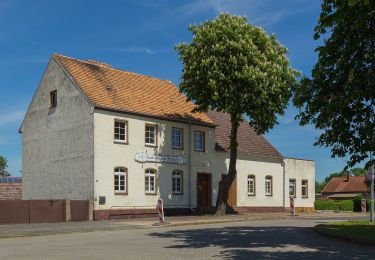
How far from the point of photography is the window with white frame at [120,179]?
98.1ft

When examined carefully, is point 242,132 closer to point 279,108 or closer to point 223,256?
point 279,108


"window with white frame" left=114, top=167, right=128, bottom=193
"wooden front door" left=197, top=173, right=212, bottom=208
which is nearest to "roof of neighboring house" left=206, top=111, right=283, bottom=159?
"wooden front door" left=197, top=173, right=212, bottom=208

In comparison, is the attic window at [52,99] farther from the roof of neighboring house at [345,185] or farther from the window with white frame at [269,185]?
the roof of neighboring house at [345,185]

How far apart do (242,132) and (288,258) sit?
94.5 feet

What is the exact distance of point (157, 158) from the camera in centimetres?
3191

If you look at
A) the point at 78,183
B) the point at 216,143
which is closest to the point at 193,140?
the point at 216,143

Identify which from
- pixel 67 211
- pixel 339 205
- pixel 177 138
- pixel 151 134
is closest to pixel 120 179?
pixel 151 134

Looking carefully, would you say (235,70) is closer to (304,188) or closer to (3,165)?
(304,188)

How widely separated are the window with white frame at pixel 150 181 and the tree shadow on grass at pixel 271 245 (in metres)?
12.5

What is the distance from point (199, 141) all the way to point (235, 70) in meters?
7.54

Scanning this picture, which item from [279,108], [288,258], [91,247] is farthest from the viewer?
[279,108]

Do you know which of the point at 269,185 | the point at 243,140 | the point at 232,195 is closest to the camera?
the point at 232,195

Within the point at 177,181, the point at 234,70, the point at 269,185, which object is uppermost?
the point at 234,70

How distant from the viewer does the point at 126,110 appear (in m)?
30.2
